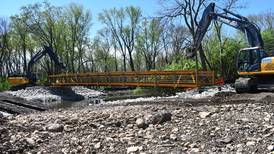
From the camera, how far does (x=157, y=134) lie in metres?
10.1

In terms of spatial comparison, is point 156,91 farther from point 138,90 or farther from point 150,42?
point 150,42

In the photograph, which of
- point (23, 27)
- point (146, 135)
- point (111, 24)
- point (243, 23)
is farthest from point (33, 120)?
point (111, 24)

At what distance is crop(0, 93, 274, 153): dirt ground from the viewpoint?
29.5 ft

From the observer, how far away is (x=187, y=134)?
32.1 ft

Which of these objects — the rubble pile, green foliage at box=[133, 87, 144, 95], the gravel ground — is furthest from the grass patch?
the rubble pile

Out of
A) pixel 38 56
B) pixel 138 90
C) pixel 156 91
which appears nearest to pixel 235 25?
pixel 156 91

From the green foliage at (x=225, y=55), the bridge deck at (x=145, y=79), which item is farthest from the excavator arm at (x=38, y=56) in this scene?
the green foliage at (x=225, y=55)

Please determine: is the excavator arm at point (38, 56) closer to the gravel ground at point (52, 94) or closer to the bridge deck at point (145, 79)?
the bridge deck at point (145, 79)

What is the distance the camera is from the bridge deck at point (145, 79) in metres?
27.0

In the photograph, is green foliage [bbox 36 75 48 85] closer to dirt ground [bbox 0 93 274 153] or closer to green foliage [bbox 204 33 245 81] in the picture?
green foliage [bbox 204 33 245 81]

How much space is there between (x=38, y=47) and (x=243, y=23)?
47.9m

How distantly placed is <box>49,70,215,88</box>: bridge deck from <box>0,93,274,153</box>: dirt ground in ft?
46.9

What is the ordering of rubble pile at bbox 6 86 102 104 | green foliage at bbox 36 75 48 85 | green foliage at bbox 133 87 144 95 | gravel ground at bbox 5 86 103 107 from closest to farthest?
green foliage at bbox 133 87 144 95 → rubble pile at bbox 6 86 102 104 → gravel ground at bbox 5 86 103 107 → green foliage at bbox 36 75 48 85

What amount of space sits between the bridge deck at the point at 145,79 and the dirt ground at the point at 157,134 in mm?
14294
